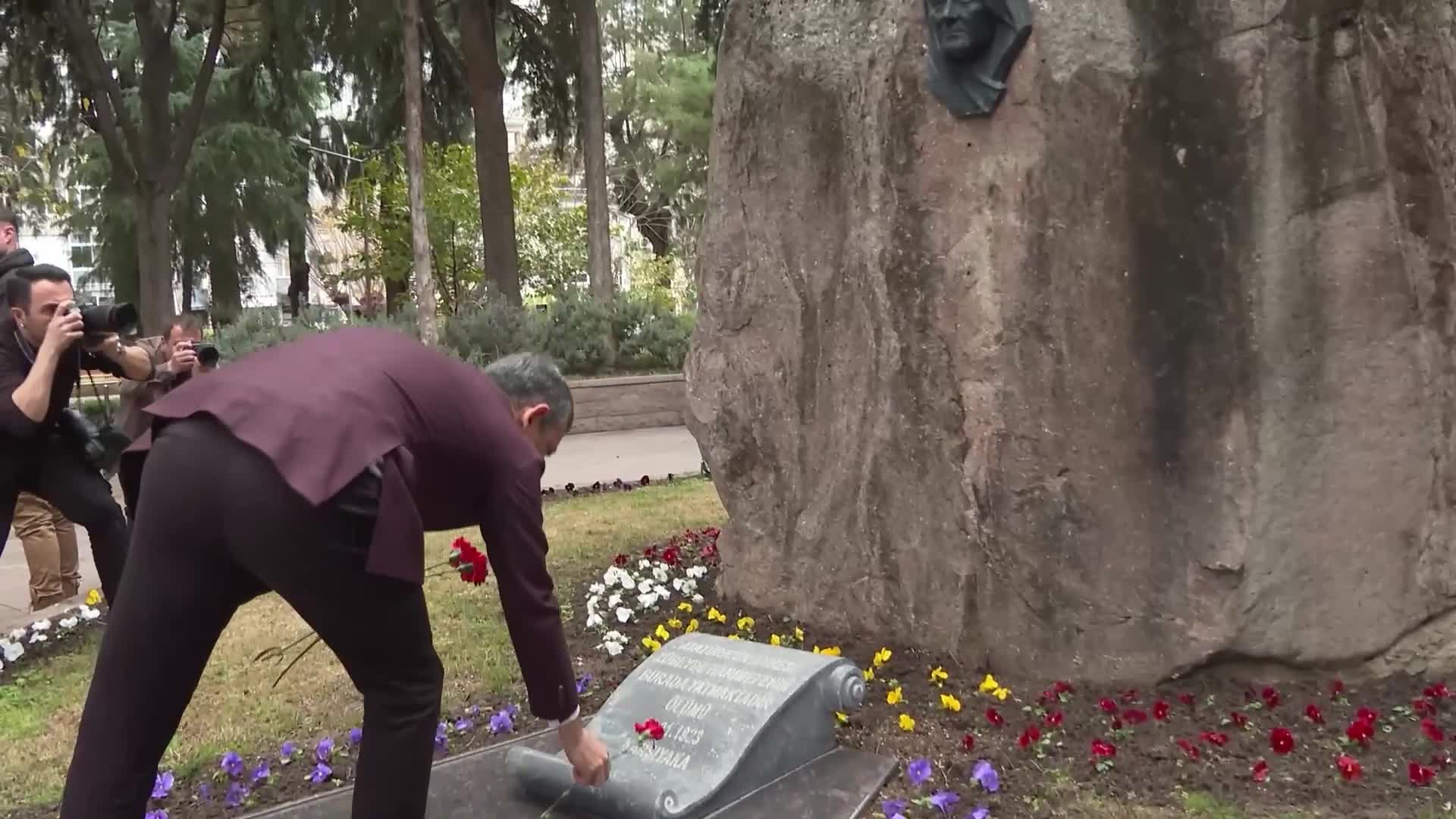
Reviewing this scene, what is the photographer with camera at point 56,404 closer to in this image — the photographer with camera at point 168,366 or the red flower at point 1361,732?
the photographer with camera at point 168,366

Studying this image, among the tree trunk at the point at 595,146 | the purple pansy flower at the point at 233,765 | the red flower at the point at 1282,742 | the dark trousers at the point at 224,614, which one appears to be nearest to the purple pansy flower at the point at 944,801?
the red flower at the point at 1282,742

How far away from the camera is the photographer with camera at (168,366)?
5.33m

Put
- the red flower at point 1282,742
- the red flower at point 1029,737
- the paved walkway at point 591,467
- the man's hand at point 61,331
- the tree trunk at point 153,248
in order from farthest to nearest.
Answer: the tree trunk at point 153,248 → the paved walkway at point 591,467 → the man's hand at point 61,331 → the red flower at point 1029,737 → the red flower at point 1282,742

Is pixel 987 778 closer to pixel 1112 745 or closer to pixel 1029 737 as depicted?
pixel 1029 737

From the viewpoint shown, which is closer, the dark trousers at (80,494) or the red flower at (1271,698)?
the red flower at (1271,698)

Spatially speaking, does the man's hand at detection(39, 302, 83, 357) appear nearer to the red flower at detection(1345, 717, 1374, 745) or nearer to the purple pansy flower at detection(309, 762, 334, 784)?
the purple pansy flower at detection(309, 762, 334, 784)

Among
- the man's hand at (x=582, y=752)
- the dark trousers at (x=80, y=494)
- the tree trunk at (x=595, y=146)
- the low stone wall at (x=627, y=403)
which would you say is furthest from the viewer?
the tree trunk at (x=595, y=146)

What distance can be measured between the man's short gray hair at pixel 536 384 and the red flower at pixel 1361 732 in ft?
8.03

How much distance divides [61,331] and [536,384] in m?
2.80

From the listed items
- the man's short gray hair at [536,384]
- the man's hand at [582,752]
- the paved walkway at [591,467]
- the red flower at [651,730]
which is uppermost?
the man's short gray hair at [536,384]

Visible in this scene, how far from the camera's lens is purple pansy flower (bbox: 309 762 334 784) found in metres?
3.73

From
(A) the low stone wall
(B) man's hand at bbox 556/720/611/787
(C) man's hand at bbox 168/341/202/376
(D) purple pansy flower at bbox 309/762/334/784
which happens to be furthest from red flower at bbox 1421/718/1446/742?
(A) the low stone wall

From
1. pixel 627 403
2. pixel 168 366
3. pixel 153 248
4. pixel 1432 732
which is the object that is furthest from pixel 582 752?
pixel 153 248

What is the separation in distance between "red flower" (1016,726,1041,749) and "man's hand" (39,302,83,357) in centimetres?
361
